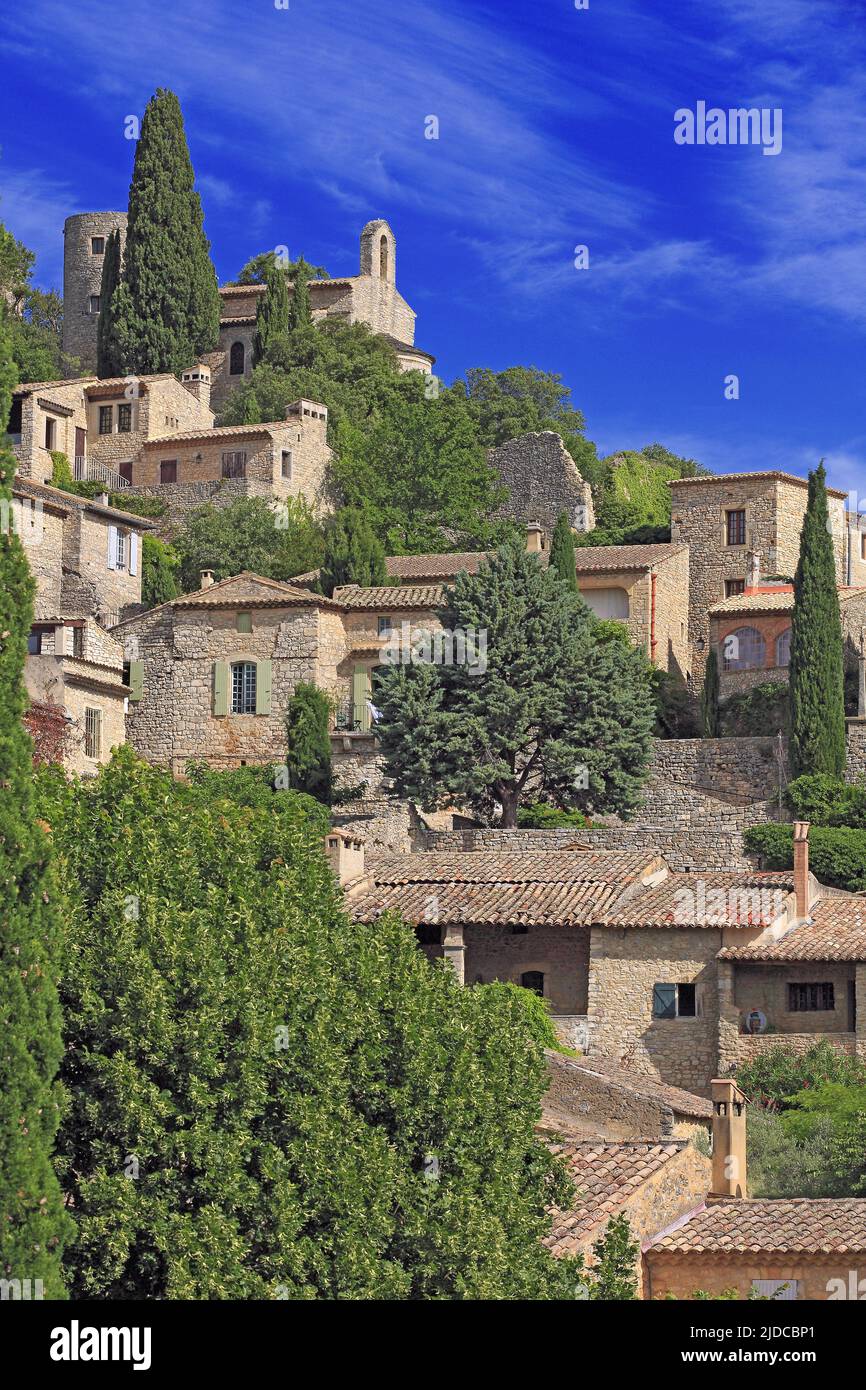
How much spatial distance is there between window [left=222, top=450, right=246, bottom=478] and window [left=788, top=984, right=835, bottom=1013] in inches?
1435

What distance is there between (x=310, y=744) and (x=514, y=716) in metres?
5.95

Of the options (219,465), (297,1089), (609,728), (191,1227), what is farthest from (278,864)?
(219,465)

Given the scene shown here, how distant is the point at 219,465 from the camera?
70938mm

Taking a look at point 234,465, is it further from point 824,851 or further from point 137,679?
point 824,851

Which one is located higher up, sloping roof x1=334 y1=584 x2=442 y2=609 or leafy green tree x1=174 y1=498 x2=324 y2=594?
leafy green tree x1=174 y1=498 x2=324 y2=594

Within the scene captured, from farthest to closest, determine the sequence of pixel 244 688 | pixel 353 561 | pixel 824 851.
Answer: pixel 353 561
pixel 244 688
pixel 824 851

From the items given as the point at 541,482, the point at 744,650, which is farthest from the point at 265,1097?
the point at 541,482

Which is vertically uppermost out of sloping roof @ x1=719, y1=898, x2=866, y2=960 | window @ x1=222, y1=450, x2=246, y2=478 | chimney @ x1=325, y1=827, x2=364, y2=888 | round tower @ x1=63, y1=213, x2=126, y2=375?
round tower @ x1=63, y1=213, x2=126, y2=375

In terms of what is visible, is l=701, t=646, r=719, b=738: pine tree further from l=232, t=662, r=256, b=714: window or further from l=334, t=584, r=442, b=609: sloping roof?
l=232, t=662, r=256, b=714: window

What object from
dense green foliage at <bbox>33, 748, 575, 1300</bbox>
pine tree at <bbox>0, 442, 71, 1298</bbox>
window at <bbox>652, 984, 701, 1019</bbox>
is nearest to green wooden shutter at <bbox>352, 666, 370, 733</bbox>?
window at <bbox>652, 984, 701, 1019</bbox>

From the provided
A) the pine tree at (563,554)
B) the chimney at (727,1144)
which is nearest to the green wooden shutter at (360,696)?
the pine tree at (563,554)

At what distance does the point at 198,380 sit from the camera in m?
77.5

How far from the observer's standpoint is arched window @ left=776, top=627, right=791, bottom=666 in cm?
5734
